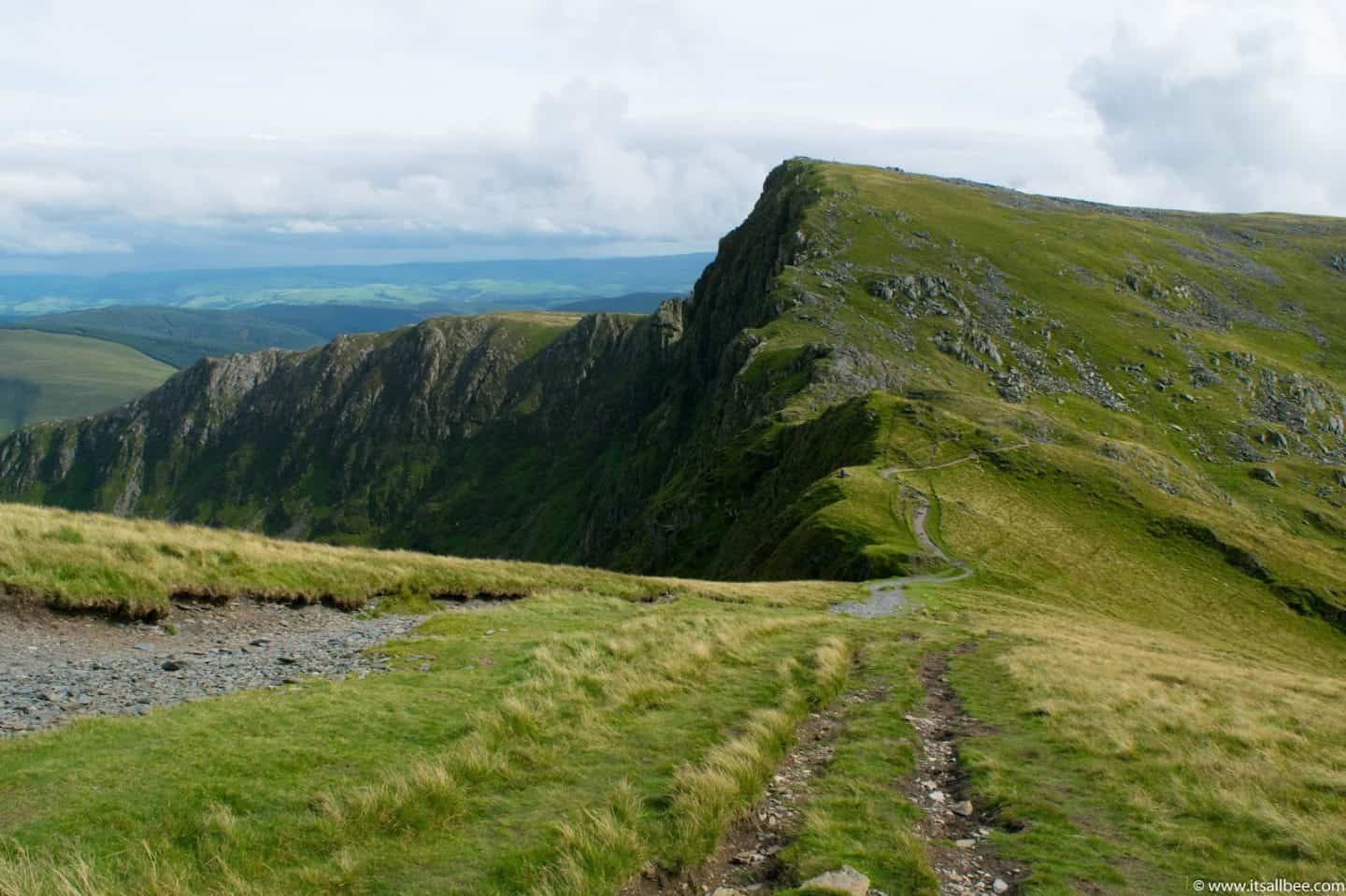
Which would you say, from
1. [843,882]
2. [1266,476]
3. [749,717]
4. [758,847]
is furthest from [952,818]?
[1266,476]

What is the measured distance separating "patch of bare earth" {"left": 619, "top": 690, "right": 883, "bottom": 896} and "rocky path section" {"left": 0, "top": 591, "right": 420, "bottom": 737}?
433 inches

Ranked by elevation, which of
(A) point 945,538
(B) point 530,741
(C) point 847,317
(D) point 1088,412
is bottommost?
(A) point 945,538

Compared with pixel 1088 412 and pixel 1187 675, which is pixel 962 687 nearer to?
pixel 1187 675

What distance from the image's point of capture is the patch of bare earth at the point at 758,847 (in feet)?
33.0

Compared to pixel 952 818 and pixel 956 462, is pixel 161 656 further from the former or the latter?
pixel 956 462

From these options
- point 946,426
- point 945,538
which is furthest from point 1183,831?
point 946,426

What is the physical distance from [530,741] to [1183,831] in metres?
10.6

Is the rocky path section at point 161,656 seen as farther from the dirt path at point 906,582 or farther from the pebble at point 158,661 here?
the dirt path at point 906,582

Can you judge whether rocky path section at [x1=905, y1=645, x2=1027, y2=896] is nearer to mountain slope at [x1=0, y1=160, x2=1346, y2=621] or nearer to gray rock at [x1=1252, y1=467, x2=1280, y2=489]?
mountain slope at [x1=0, y1=160, x2=1346, y2=621]

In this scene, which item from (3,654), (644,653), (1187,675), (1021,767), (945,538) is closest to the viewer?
(1021,767)

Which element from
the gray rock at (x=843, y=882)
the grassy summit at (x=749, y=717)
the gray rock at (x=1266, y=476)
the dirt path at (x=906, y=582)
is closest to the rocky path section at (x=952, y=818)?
the grassy summit at (x=749, y=717)

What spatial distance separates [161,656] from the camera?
1955 centimetres

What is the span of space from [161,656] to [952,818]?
61.5 feet

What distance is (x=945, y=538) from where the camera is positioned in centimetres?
6694
